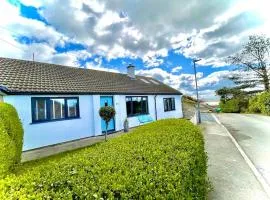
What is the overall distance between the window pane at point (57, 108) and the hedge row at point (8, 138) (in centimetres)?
468

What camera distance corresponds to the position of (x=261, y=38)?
36281 mm

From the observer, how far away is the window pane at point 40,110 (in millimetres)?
12461

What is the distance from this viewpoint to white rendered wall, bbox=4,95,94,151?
11.7 meters

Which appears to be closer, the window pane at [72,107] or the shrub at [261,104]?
the window pane at [72,107]

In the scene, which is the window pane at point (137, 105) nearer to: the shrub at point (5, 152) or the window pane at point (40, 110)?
the window pane at point (40, 110)

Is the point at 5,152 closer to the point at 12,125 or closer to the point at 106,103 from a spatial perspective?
the point at 12,125

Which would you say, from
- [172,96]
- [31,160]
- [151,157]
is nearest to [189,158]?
[151,157]

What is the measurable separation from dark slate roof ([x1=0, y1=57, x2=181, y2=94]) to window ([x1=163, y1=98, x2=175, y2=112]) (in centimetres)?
491

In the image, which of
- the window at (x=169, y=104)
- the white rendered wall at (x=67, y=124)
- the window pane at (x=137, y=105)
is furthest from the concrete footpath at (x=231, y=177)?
the window at (x=169, y=104)

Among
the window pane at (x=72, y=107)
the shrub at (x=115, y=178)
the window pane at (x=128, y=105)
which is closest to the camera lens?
the shrub at (x=115, y=178)

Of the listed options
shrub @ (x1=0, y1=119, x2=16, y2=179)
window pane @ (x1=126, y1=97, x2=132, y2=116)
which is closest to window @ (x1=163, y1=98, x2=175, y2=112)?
window pane @ (x1=126, y1=97, x2=132, y2=116)

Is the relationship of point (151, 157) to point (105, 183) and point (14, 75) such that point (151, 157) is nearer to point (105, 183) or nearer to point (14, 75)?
point (105, 183)

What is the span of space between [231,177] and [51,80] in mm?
11736

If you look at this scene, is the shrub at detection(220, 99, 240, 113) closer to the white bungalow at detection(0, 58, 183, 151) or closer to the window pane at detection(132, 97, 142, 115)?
the white bungalow at detection(0, 58, 183, 151)
